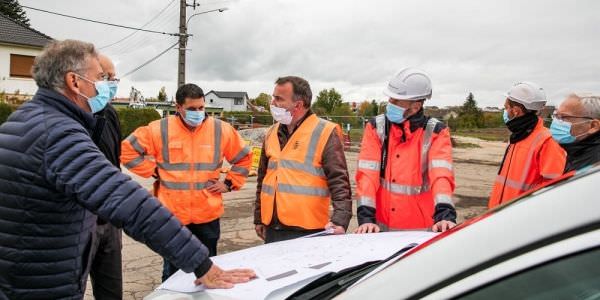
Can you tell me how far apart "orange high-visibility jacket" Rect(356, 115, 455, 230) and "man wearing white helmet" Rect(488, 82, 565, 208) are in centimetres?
98

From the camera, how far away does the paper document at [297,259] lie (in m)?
1.64

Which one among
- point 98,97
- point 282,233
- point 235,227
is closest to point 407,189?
point 282,233

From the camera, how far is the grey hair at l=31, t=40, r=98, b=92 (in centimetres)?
197

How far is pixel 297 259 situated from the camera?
190 cm

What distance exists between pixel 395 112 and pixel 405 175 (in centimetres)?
42

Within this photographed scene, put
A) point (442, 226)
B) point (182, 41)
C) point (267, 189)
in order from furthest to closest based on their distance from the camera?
point (182, 41) < point (267, 189) < point (442, 226)

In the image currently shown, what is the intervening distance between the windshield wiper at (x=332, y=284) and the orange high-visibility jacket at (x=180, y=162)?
2.35 m

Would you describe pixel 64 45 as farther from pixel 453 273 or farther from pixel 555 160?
pixel 555 160

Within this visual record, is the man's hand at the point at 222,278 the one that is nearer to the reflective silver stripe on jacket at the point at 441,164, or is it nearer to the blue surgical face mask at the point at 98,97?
the blue surgical face mask at the point at 98,97

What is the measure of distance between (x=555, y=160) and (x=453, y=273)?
9.93ft

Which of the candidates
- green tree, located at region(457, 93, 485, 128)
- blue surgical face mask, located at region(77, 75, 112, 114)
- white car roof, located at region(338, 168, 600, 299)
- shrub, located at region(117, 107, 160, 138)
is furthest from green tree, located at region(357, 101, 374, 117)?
white car roof, located at region(338, 168, 600, 299)

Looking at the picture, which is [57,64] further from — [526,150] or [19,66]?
[19,66]

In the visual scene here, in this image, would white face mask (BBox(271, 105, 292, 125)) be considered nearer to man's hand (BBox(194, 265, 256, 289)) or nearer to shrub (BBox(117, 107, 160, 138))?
man's hand (BBox(194, 265, 256, 289))

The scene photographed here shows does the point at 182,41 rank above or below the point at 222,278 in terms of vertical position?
above
